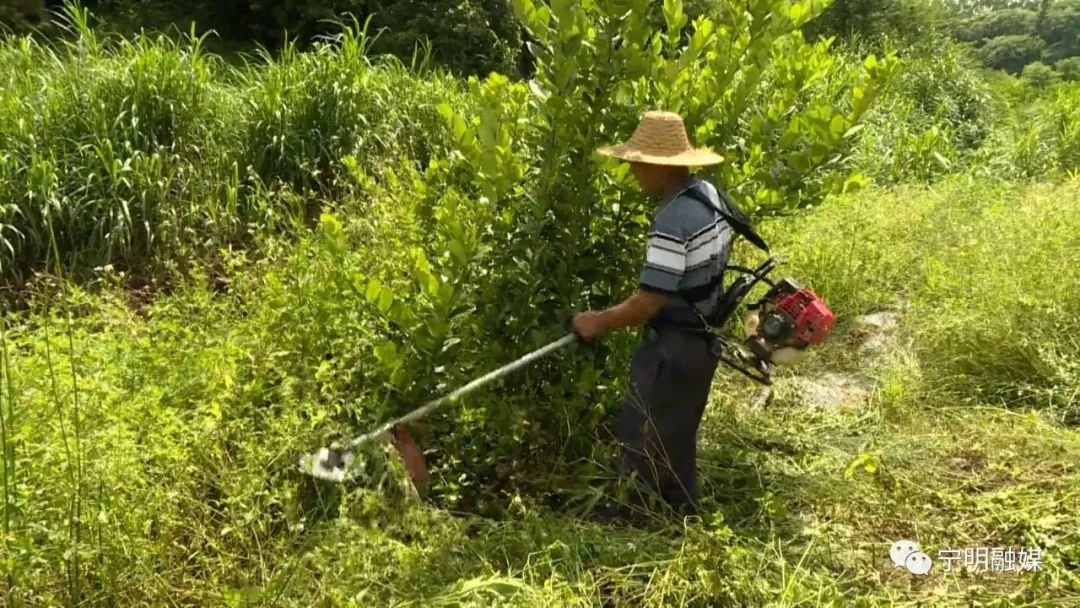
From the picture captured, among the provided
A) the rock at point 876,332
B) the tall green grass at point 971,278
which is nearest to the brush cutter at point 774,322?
the tall green grass at point 971,278

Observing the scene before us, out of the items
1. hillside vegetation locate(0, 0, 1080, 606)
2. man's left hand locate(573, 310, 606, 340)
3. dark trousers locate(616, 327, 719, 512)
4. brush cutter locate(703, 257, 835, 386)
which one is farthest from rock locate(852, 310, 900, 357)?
man's left hand locate(573, 310, 606, 340)

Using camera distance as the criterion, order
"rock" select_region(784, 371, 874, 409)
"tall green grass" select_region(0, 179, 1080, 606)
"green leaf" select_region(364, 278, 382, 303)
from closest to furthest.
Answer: "tall green grass" select_region(0, 179, 1080, 606) → "green leaf" select_region(364, 278, 382, 303) → "rock" select_region(784, 371, 874, 409)

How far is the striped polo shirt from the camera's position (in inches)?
110

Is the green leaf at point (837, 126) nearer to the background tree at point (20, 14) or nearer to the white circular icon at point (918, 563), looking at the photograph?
the white circular icon at point (918, 563)

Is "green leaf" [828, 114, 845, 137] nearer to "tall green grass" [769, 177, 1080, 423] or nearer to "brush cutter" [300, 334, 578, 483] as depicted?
"brush cutter" [300, 334, 578, 483]

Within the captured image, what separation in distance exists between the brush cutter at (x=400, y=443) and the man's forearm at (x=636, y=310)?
0.74 ft

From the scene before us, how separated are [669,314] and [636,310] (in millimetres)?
168

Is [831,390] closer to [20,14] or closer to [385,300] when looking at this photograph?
[385,300]

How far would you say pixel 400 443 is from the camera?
10.0 feet

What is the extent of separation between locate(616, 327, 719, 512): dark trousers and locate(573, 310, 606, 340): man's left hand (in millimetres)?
204

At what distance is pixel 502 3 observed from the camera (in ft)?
30.7

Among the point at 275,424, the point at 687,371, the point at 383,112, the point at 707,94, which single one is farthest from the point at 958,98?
the point at 275,424

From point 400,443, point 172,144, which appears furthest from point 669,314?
point 172,144

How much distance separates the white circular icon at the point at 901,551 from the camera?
2.80 m
